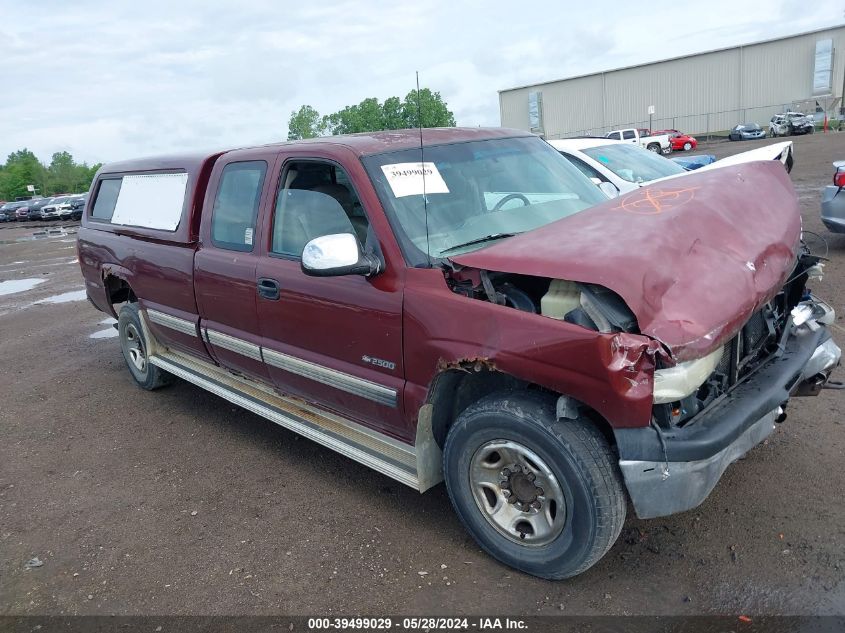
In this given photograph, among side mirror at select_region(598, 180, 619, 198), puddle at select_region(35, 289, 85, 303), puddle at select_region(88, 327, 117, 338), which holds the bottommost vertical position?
puddle at select_region(88, 327, 117, 338)

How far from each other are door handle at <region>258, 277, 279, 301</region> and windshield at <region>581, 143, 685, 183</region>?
5495mm

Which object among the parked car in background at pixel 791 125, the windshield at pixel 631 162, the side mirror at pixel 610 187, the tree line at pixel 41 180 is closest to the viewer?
the side mirror at pixel 610 187

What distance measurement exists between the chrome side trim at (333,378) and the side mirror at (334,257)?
25.4 inches

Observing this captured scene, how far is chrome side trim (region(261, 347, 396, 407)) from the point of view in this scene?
11.4ft

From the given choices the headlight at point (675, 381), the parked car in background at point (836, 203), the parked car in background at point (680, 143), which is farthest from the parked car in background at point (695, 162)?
the parked car in background at point (680, 143)

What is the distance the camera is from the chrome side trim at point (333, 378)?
137 inches

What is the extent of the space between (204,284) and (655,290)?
3069 mm

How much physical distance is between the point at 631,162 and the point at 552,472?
268 inches

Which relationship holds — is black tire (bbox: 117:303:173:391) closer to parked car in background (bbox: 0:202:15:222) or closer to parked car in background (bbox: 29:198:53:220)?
parked car in background (bbox: 29:198:53:220)

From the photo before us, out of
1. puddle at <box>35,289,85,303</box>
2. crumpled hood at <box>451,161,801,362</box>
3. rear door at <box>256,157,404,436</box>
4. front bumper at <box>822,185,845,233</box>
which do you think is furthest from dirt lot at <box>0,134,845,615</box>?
puddle at <box>35,289,85,303</box>

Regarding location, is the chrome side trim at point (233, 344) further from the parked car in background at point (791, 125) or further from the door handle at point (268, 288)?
the parked car in background at point (791, 125)

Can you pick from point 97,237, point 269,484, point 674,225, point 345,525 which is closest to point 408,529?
point 345,525

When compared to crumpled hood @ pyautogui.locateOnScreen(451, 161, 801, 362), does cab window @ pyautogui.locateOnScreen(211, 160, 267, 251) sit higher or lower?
higher

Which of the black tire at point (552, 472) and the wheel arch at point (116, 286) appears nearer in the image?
the black tire at point (552, 472)
